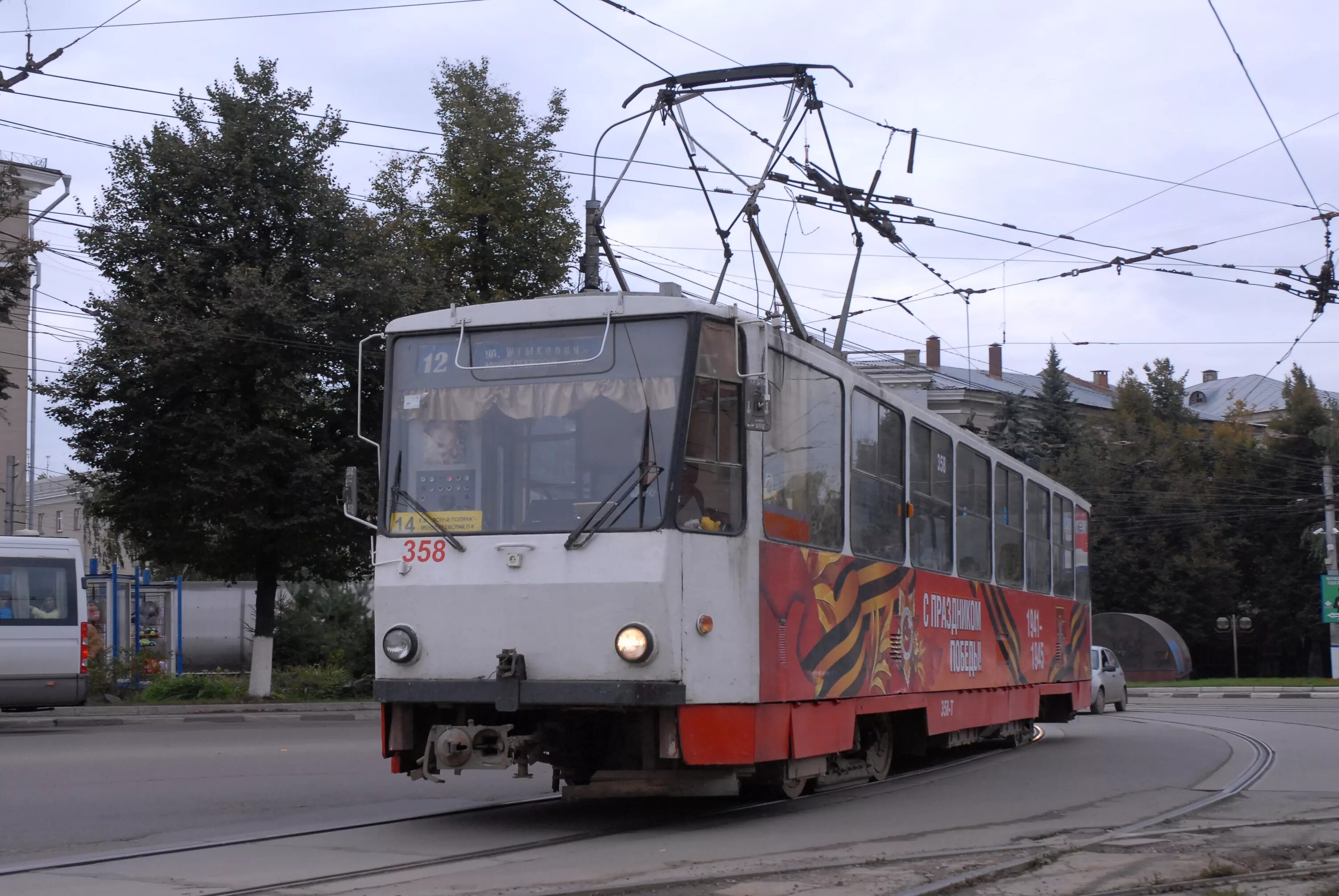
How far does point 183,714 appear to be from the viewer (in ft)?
75.9

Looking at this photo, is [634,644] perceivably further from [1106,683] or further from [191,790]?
[1106,683]

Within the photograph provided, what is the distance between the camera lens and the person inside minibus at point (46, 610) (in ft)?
65.2

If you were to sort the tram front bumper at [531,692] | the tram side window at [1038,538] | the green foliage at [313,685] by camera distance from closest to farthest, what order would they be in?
the tram front bumper at [531,692] → the tram side window at [1038,538] → the green foliage at [313,685]

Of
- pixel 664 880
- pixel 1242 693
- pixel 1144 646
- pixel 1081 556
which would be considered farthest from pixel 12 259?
pixel 1144 646

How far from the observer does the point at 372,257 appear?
2473cm

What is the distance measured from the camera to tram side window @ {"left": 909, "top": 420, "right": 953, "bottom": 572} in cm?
1209

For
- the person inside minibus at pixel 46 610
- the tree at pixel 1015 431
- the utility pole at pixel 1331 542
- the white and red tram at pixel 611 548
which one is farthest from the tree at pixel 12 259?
the tree at pixel 1015 431

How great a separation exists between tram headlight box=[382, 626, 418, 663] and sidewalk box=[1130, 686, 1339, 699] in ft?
112

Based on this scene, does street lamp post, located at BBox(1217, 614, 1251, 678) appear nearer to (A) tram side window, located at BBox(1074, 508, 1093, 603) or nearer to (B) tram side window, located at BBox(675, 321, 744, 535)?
(A) tram side window, located at BBox(1074, 508, 1093, 603)

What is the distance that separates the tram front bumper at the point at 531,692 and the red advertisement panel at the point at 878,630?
3.04ft

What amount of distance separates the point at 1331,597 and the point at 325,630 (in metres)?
29.2

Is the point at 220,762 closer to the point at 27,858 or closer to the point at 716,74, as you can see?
the point at 27,858

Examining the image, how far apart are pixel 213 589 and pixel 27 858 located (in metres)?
26.8

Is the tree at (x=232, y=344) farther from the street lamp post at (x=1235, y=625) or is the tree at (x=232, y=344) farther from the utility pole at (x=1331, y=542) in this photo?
the street lamp post at (x=1235, y=625)
